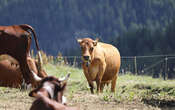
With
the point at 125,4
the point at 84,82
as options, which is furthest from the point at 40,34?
the point at 84,82

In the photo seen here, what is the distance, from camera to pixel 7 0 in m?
142

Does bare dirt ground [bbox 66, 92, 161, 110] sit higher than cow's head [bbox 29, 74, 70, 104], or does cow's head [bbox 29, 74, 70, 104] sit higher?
cow's head [bbox 29, 74, 70, 104]

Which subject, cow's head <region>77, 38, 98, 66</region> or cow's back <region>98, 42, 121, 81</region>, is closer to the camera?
cow's head <region>77, 38, 98, 66</region>

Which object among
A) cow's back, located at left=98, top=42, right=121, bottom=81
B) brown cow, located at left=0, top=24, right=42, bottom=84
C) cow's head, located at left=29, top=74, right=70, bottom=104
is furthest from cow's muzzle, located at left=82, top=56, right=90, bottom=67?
cow's head, located at left=29, top=74, right=70, bottom=104

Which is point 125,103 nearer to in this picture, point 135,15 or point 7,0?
point 135,15

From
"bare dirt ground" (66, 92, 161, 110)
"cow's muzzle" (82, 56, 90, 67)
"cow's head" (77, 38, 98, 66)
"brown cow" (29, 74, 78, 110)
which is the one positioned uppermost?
"cow's head" (77, 38, 98, 66)

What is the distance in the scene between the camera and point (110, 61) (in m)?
16.0

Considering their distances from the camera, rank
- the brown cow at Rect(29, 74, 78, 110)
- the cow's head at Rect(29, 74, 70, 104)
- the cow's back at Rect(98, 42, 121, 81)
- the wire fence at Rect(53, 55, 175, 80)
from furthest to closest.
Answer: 1. the wire fence at Rect(53, 55, 175, 80)
2. the cow's back at Rect(98, 42, 121, 81)
3. the cow's head at Rect(29, 74, 70, 104)
4. the brown cow at Rect(29, 74, 78, 110)

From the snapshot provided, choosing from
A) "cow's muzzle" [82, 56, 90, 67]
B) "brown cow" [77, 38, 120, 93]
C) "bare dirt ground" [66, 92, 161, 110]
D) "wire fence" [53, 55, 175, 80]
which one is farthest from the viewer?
"wire fence" [53, 55, 175, 80]

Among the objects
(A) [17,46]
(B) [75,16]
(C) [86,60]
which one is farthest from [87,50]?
(B) [75,16]

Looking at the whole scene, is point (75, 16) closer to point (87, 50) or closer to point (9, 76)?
point (9, 76)

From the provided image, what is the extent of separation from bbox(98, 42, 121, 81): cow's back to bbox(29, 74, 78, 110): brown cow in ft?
26.1

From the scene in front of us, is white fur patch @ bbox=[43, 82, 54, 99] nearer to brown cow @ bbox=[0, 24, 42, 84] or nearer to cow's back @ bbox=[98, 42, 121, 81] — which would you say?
brown cow @ bbox=[0, 24, 42, 84]

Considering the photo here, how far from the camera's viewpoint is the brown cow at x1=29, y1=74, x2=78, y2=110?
283 inches
